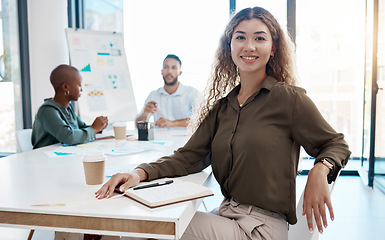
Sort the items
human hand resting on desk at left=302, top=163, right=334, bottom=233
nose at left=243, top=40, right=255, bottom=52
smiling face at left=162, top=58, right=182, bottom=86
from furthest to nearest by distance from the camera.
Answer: smiling face at left=162, top=58, right=182, bottom=86 < nose at left=243, top=40, right=255, bottom=52 < human hand resting on desk at left=302, top=163, right=334, bottom=233

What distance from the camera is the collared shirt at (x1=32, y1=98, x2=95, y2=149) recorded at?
2135 millimetres

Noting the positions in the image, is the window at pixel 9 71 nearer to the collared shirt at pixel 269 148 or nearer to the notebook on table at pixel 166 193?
the collared shirt at pixel 269 148

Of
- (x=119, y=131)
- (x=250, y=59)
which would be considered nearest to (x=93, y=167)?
(x=250, y=59)

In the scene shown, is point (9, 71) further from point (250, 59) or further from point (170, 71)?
point (250, 59)

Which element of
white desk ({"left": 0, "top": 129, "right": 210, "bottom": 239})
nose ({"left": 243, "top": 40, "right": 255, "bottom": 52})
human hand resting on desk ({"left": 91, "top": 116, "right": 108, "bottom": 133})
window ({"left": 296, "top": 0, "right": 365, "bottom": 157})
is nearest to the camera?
white desk ({"left": 0, "top": 129, "right": 210, "bottom": 239})

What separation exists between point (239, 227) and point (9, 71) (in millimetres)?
3724

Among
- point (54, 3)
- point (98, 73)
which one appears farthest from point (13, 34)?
point (98, 73)

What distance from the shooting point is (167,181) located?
1.17 meters

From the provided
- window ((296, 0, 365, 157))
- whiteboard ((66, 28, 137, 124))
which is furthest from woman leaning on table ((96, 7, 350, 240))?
window ((296, 0, 365, 157))

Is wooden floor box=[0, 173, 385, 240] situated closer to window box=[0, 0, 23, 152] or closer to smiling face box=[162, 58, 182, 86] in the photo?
smiling face box=[162, 58, 182, 86]

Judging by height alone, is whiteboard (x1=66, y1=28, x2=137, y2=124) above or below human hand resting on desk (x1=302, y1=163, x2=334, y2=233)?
above

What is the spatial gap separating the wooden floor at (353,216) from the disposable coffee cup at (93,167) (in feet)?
4.51

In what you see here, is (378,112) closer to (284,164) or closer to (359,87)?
(359,87)

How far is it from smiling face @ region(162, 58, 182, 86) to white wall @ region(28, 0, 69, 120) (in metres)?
1.47
